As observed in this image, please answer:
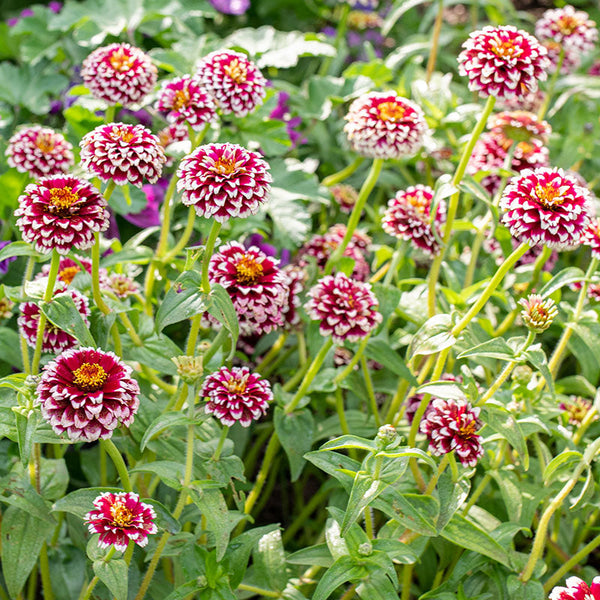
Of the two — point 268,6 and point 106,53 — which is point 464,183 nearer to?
point 106,53

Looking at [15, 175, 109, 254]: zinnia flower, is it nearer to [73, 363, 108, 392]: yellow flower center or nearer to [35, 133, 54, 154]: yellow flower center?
[73, 363, 108, 392]: yellow flower center

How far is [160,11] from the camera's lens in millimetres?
2842

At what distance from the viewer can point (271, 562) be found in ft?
5.46

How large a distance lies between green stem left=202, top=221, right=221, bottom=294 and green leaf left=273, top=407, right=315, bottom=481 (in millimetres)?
448

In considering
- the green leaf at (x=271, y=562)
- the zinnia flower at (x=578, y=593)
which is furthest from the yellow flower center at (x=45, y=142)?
the zinnia flower at (x=578, y=593)

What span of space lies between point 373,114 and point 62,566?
1.30 m

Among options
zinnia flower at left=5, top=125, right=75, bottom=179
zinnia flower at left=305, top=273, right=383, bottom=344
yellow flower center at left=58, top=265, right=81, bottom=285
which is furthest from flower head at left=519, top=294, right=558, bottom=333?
zinnia flower at left=5, top=125, right=75, bottom=179

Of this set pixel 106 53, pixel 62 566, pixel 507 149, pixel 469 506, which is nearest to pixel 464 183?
pixel 507 149

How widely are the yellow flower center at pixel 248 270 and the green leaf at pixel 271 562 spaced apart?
0.57m

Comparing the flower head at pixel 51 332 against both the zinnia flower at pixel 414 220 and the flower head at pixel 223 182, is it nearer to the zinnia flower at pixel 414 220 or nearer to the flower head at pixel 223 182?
the flower head at pixel 223 182

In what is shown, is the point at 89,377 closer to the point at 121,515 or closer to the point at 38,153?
the point at 121,515

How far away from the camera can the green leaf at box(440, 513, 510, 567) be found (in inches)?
60.7

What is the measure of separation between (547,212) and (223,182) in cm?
62

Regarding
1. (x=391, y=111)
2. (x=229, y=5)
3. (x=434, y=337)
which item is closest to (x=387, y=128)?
(x=391, y=111)
